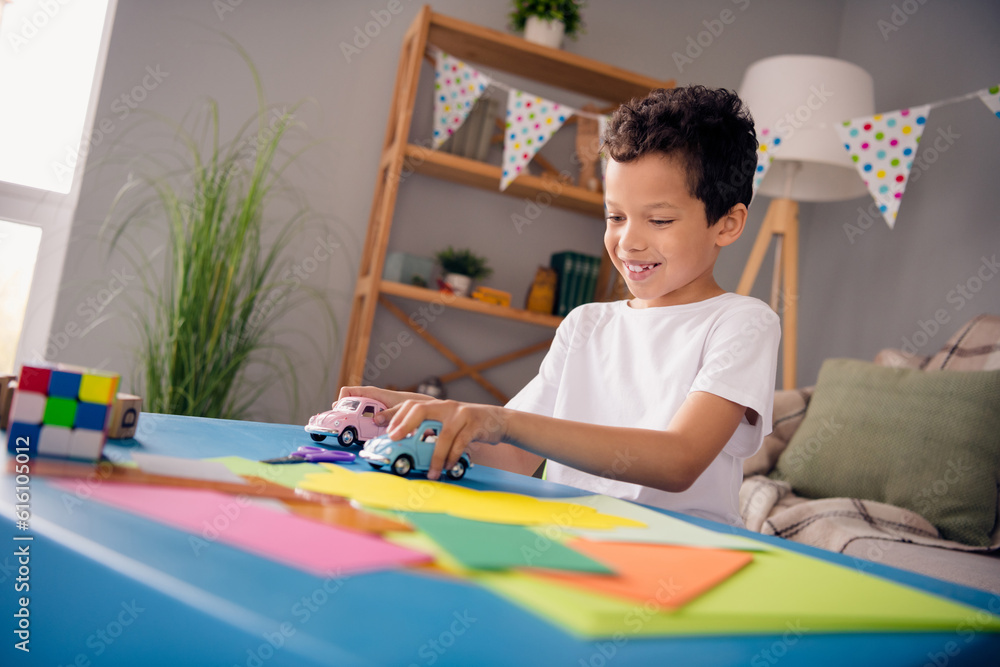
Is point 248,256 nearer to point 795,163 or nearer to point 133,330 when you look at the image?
point 133,330

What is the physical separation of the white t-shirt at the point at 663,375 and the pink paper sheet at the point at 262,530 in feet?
1.32

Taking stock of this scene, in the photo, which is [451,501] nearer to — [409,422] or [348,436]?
[409,422]

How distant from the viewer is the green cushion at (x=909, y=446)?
1.49 metres

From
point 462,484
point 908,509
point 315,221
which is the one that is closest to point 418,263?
point 315,221

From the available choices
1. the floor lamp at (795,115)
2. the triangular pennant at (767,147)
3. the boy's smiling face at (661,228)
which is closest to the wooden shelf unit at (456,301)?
the floor lamp at (795,115)

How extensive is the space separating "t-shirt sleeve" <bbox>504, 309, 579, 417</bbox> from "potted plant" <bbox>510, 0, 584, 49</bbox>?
1610 mm

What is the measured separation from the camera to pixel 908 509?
5.00ft

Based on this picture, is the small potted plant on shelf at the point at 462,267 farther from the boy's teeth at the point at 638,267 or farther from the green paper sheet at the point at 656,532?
the green paper sheet at the point at 656,532

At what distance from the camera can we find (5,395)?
532 mm

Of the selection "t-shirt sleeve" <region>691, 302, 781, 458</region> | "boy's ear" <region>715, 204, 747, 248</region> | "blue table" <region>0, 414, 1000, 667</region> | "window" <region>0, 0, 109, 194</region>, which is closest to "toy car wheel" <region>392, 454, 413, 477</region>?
"blue table" <region>0, 414, 1000, 667</region>

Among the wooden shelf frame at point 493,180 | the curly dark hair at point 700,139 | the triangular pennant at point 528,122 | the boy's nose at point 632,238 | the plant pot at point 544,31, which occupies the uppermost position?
the plant pot at point 544,31

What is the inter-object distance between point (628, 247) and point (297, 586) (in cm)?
81

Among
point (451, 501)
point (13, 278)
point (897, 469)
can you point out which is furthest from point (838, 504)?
point (13, 278)

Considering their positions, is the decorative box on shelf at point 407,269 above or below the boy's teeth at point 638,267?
above
